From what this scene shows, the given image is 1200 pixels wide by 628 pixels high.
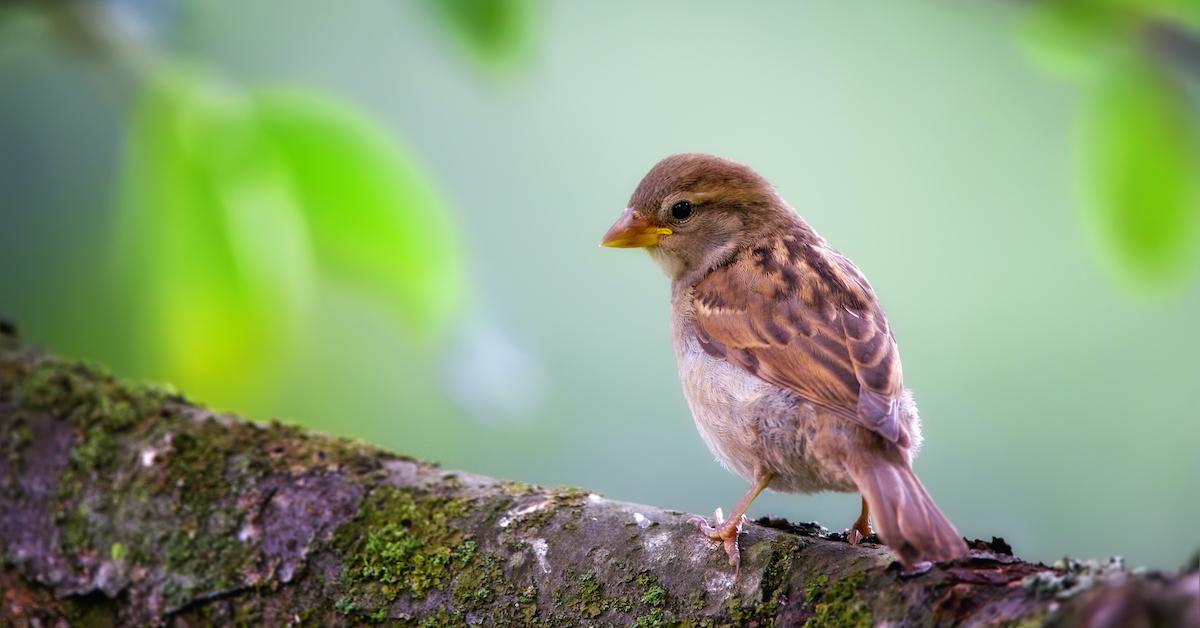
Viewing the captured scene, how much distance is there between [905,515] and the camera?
2215 mm

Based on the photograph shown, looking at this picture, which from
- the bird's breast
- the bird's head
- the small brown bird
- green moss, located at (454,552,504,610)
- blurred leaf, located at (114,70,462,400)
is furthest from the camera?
the bird's head

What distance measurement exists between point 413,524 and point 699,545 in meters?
0.68

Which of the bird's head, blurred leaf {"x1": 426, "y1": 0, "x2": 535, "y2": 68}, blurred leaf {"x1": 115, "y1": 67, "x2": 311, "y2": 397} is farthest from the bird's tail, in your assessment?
the bird's head

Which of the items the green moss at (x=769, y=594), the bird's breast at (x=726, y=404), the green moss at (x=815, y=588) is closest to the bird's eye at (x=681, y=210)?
the bird's breast at (x=726, y=404)

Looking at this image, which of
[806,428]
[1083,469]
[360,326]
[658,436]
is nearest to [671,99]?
[658,436]

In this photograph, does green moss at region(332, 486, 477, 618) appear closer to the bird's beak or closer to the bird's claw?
the bird's claw

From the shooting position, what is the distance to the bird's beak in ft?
12.8

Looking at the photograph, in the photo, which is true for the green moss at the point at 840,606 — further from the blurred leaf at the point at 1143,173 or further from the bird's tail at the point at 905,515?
the blurred leaf at the point at 1143,173

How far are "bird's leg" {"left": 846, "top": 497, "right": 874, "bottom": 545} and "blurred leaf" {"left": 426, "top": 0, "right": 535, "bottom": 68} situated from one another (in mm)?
1287

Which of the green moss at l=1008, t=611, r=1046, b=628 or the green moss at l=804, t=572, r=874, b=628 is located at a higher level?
the green moss at l=804, t=572, r=874, b=628

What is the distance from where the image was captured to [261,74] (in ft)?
12.3

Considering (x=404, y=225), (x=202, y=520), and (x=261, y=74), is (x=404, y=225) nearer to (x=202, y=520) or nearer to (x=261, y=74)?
(x=202, y=520)

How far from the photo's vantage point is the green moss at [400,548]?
256cm

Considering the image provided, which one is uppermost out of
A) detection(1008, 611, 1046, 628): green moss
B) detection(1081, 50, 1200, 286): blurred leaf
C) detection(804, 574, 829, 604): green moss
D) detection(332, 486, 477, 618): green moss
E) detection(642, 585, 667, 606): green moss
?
detection(1081, 50, 1200, 286): blurred leaf
